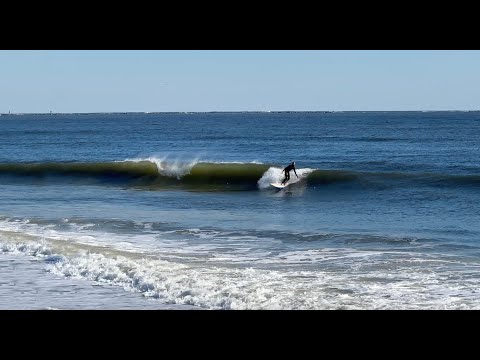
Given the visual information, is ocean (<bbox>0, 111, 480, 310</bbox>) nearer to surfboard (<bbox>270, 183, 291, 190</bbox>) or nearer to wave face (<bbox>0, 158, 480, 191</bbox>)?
wave face (<bbox>0, 158, 480, 191</bbox>)

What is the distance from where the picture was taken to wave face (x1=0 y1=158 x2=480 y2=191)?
2398 centimetres

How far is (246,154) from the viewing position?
135 feet

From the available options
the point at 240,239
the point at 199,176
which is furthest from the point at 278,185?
the point at 240,239

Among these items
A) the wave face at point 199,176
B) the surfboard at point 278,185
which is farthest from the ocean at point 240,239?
the surfboard at point 278,185

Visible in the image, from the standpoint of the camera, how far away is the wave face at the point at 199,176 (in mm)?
23984

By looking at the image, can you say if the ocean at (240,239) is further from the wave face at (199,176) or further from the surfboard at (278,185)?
the surfboard at (278,185)

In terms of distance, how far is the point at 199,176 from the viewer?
2767cm

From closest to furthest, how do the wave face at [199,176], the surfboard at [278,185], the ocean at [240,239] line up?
the ocean at [240,239] < the wave face at [199,176] < the surfboard at [278,185]
